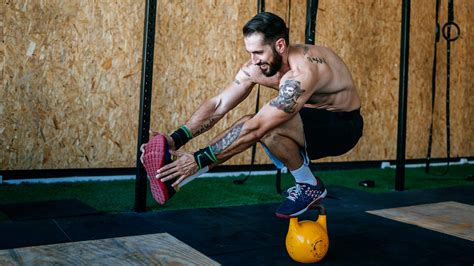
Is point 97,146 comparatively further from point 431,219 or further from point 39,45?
point 431,219

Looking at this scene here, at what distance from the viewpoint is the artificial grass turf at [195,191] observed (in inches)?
111

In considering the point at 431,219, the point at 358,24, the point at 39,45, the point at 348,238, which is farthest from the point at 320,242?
the point at 358,24


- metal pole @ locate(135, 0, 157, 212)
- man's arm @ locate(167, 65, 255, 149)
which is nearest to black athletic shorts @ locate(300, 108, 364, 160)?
man's arm @ locate(167, 65, 255, 149)

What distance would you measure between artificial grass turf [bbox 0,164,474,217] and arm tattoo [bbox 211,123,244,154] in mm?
978

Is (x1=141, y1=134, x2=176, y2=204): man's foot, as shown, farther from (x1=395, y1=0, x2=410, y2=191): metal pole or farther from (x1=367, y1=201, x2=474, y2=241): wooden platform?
(x1=395, y1=0, x2=410, y2=191): metal pole

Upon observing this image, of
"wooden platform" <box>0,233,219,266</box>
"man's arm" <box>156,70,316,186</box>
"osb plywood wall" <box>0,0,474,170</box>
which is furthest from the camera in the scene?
"osb plywood wall" <box>0,0,474,170</box>

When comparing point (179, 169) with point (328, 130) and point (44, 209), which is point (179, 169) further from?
point (44, 209)

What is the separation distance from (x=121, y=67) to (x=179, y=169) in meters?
1.91

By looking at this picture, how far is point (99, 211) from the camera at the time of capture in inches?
102

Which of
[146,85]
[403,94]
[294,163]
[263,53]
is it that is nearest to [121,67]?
[146,85]

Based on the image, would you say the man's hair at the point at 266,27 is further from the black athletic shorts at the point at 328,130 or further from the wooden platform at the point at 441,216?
the wooden platform at the point at 441,216

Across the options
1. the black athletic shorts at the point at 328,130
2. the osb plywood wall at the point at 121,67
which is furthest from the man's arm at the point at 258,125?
the osb plywood wall at the point at 121,67

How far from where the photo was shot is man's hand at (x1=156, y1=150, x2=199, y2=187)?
1.76 metres

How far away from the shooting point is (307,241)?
175cm
